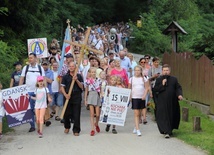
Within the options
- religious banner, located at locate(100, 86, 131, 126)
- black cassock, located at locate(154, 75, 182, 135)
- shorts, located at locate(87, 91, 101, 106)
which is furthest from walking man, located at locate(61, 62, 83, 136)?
black cassock, located at locate(154, 75, 182, 135)

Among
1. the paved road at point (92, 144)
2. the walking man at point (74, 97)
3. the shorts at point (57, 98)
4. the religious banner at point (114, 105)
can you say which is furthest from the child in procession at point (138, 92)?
the shorts at point (57, 98)

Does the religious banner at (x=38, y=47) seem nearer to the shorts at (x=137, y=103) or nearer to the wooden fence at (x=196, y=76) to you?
the shorts at (x=137, y=103)

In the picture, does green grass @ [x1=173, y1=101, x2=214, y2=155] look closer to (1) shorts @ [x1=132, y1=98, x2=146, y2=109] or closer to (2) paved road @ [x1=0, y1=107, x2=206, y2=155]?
(2) paved road @ [x1=0, y1=107, x2=206, y2=155]

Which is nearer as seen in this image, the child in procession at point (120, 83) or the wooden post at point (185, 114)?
the child in procession at point (120, 83)

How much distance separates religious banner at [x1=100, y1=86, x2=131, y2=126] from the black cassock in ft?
2.86

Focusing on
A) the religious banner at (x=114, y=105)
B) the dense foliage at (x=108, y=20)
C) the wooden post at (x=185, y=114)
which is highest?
the dense foliage at (x=108, y=20)

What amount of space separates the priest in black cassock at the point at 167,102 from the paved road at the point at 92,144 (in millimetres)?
352

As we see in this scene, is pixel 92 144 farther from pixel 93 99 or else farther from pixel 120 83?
pixel 120 83

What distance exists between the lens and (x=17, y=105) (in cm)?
1193

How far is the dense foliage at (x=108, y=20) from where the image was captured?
18656 millimetres

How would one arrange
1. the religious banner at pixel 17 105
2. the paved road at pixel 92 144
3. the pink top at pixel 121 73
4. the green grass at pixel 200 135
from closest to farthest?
the paved road at pixel 92 144, the green grass at pixel 200 135, the religious banner at pixel 17 105, the pink top at pixel 121 73

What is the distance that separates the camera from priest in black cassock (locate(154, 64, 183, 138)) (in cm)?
1113

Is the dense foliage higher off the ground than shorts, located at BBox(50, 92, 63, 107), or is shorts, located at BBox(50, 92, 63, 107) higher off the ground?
the dense foliage

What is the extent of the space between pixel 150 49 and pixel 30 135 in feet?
85.8
